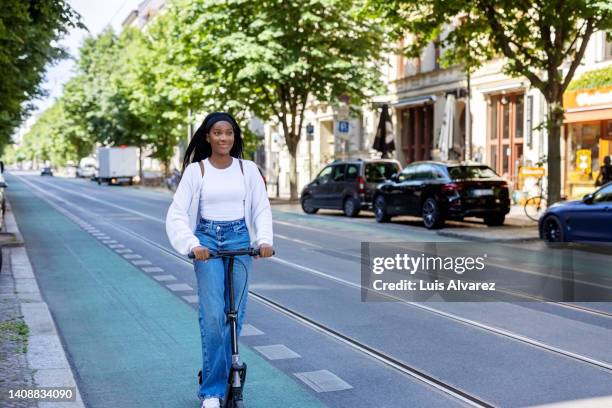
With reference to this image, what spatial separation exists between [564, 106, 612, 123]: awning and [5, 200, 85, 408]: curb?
19.0 m

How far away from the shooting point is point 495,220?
2075 cm

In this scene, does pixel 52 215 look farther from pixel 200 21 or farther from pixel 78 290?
pixel 78 290

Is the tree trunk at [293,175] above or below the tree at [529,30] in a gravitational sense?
below

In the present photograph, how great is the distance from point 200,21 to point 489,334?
2431 centimetres

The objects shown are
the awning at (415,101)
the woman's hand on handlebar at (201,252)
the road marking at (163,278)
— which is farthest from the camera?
the awning at (415,101)

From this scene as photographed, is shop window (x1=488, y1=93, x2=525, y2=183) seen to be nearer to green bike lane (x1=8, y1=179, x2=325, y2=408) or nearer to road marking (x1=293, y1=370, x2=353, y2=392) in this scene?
green bike lane (x1=8, y1=179, x2=325, y2=408)

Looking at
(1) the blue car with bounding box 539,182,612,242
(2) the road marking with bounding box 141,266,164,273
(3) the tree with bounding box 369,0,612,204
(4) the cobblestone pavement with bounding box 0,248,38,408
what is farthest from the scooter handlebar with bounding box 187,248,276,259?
(3) the tree with bounding box 369,0,612,204

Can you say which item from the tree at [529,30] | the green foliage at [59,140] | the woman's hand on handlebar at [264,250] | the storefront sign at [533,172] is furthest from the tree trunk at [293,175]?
the green foliage at [59,140]

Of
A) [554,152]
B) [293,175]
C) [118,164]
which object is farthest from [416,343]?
[118,164]

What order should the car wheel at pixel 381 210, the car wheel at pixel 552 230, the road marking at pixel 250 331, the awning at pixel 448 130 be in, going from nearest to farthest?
→ the road marking at pixel 250 331 → the car wheel at pixel 552 230 → the car wheel at pixel 381 210 → the awning at pixel 448 130

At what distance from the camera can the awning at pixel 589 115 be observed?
985 inches

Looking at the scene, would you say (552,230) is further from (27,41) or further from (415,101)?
(415,101)

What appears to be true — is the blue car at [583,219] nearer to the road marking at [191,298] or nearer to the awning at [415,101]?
the road marking at [191,298]

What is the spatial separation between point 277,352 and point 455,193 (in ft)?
44.0
